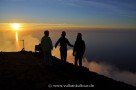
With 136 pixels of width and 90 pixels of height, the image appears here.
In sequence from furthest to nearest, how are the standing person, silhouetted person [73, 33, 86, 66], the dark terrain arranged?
silhouetted person [73, 33, 86, 66] < the standing person < the dark terrain

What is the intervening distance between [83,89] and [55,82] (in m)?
1.64

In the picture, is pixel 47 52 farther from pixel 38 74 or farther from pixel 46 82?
pixel 46 82

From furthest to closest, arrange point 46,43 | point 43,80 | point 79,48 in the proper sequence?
point 79,48, point 46,43, point 43,80

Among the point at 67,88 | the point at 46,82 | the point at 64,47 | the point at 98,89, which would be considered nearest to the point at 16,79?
the point at 46,82

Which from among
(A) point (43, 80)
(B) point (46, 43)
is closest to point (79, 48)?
(B) point (46, 43)

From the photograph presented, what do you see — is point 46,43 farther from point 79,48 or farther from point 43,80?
point 43,80

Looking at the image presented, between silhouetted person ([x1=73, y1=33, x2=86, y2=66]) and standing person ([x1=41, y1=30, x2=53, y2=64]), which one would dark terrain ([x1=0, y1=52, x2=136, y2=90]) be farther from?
silhouetted person ([x1=73, y1=33, x2=86, y2=66])

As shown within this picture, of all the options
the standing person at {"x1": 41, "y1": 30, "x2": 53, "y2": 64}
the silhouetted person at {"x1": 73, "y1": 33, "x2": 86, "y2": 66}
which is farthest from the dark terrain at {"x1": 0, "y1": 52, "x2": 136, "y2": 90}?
the silhouetted person at {"x1": 73, "y1": 33, "x2": 86, "y2": 66}

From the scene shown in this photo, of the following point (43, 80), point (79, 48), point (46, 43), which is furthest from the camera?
point (79, 48)

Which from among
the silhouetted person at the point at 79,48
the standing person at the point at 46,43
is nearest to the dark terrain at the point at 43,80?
the standing person at the point at 46,43

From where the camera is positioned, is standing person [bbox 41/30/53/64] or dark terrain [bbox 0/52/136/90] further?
standing person [bbox 41/30/53/64]

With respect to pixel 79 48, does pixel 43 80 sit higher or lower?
lower

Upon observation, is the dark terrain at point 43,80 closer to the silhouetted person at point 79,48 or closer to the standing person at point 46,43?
the standing person at point 46,43

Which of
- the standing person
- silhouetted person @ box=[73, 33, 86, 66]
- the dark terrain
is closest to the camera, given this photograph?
the dark terrain
